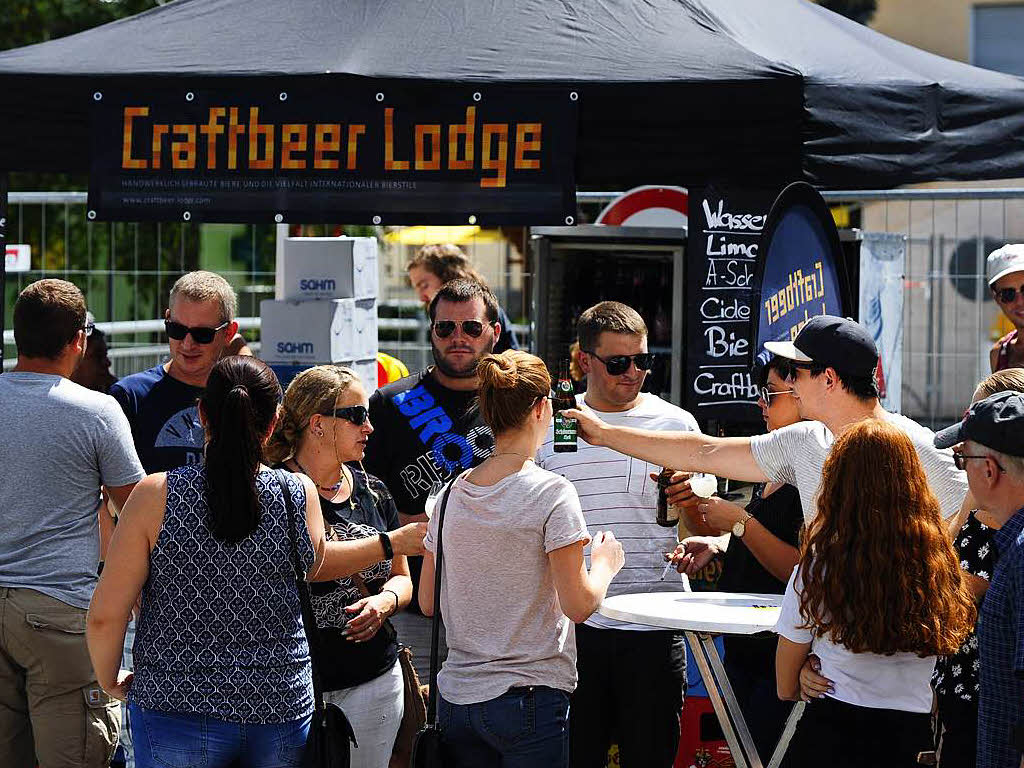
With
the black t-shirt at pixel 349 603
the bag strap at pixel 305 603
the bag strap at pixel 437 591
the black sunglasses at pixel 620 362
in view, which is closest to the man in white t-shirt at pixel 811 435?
the black sunglasses at pixel 620 362

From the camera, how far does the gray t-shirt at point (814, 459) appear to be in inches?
155

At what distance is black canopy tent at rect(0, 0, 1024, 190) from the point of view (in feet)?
15.8

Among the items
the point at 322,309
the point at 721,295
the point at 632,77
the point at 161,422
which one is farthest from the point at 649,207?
the point at 161,422

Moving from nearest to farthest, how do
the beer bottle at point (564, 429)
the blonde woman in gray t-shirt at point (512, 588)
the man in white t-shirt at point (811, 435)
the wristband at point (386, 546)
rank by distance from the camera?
the blonde woman in gray t-shirt at point (512, 588) < the wristband at point (386, 546) < the man in white t-shirt at point (811, 435) < the beer bottle at point (564, 429)

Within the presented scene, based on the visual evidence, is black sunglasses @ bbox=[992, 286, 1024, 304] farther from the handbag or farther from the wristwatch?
the handbag

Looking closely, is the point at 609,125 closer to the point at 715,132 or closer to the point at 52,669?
the point at 715,132

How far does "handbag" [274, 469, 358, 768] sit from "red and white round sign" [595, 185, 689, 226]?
442cm

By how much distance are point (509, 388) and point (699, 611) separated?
0.94 meters

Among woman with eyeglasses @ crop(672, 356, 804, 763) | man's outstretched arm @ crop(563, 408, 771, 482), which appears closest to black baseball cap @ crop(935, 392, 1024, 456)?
woman with eyeglasses @ crop(672, 356, 804, 763)

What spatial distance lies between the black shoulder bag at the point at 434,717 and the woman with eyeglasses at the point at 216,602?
33cm

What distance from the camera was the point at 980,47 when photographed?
763 inches

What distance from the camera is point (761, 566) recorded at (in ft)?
15.3

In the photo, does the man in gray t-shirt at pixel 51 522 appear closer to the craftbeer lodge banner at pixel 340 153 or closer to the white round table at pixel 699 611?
the craftbeer lodge banner at pixel 340 153

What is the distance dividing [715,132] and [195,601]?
8.37ft
